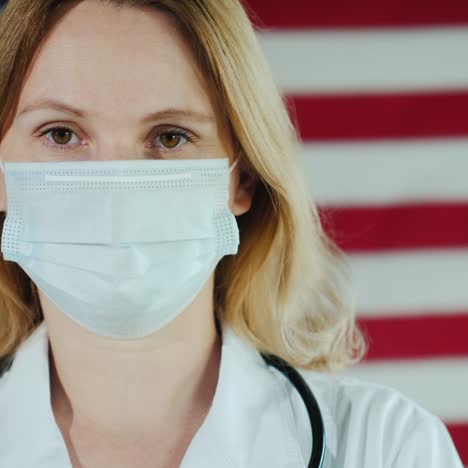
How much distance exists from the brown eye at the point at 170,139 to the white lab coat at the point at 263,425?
40cm

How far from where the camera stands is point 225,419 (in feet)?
4.55

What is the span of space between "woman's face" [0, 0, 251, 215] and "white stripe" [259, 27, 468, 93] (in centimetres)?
64

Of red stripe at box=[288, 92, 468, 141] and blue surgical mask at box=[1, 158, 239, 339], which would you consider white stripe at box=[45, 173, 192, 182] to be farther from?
red stripe at box=[288, 92, 468, 141]

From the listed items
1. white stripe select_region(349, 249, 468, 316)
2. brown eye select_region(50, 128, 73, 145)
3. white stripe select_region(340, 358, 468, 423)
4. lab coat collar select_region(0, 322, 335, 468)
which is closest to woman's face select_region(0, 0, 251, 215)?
brown eye select_region(50, 128, 73, 145)

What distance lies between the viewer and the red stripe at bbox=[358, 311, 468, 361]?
2.00 meters

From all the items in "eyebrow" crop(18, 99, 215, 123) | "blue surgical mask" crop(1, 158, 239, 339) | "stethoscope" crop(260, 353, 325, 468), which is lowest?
"stethoscope" crop(260, 353, 325, 468)

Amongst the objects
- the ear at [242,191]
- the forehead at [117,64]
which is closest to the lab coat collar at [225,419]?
the ear at [242,191]

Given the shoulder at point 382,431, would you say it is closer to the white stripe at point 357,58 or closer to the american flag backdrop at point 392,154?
the american flag backdrop at point 392,154

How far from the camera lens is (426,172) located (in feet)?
6.40

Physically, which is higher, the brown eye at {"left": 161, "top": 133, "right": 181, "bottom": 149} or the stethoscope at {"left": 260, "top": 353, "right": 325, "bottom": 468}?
the brown eye at {"left": 161, "top": 133, "right": 181, "bottom": 149}

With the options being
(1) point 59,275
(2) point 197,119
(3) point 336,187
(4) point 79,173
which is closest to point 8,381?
(1) point 59,275

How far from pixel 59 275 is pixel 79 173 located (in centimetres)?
16

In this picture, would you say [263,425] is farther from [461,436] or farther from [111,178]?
[461,436]

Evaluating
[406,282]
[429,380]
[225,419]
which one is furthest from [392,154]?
[225,419]
